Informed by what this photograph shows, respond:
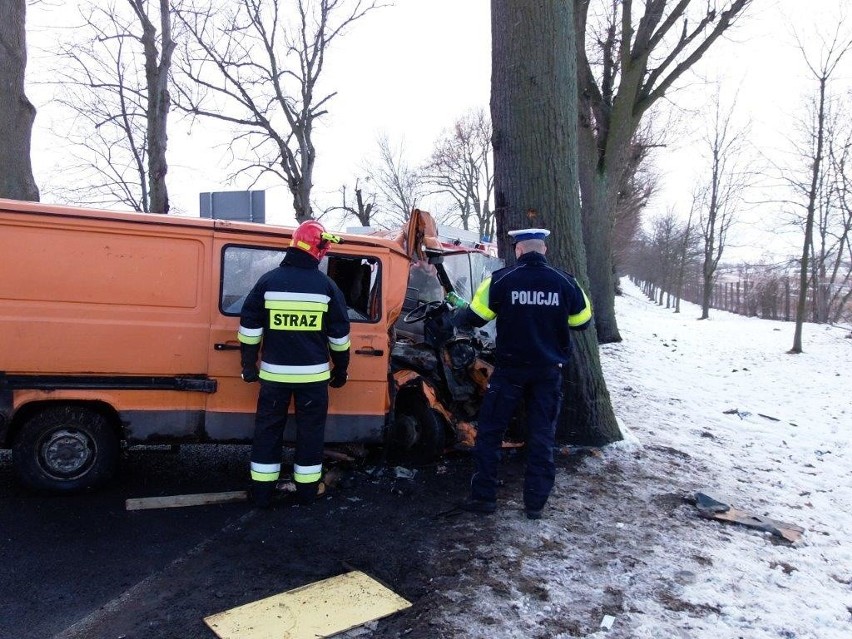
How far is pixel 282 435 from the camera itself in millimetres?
4301

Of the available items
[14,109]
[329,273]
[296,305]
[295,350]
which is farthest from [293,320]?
[14,109]

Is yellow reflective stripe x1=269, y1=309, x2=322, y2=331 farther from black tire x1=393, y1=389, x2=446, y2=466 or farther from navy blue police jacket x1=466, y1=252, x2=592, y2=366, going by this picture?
black tire x1=393, y1=389, x2=446, y2=466

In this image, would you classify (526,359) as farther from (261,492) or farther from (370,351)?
(261,492)

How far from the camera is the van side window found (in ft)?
14.6

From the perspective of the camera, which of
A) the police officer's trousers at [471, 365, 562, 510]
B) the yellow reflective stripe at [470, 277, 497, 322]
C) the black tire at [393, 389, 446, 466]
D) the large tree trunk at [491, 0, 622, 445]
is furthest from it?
the large tree trunk at [491, 0, 622, 445]

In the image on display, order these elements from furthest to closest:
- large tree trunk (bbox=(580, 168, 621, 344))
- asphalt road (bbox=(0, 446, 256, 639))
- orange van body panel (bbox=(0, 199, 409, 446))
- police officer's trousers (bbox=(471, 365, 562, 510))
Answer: large tree trunk (bbox=(580, 168, 621, 344)) < police officer's trousers (bbox=(471, 365, 562, 510)) < orange van body panel (bbox=(0, 199, 409, 446)) < asphalt road (bbox=(0, 446, 256, 639))

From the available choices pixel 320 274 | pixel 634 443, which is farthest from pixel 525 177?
pixel 634 443

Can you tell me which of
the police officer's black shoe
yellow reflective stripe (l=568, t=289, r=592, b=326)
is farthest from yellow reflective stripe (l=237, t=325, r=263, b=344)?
yellow reflective stripe (l=568, t=289, r=592, b=326)

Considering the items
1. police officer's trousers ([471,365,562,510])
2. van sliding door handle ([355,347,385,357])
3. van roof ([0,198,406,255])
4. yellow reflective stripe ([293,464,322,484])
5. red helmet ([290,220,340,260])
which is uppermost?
van roof ([0,198,406,255])

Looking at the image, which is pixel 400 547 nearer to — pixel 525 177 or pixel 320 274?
pixel 320 274

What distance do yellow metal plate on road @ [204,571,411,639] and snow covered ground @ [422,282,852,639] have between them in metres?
0.33

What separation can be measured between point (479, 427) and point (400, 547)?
105 cm

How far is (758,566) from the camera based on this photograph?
146 inches

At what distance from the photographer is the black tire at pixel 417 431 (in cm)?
511
